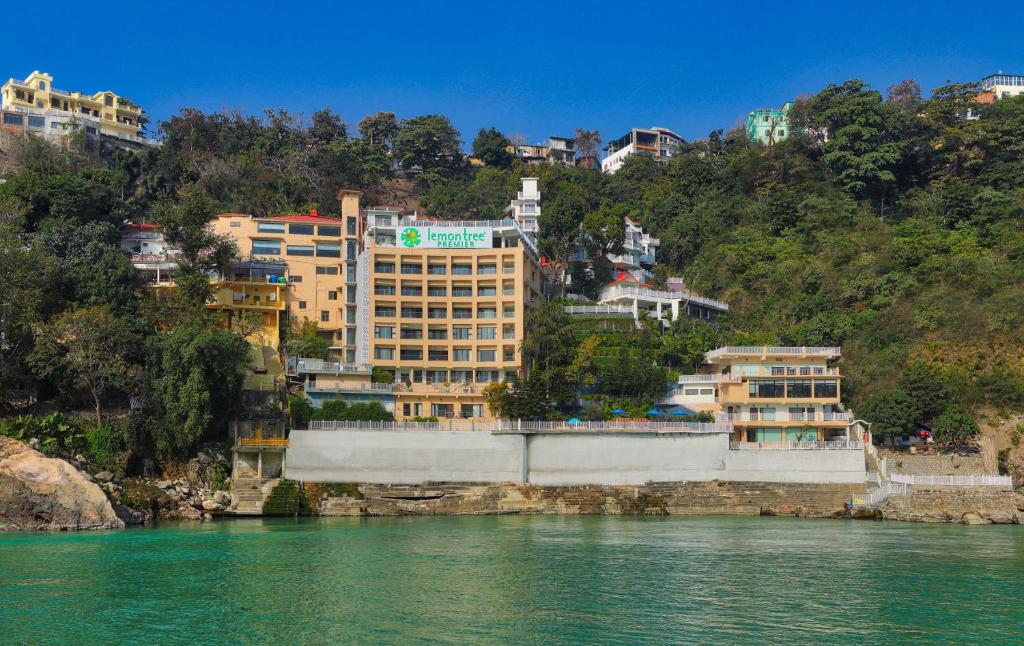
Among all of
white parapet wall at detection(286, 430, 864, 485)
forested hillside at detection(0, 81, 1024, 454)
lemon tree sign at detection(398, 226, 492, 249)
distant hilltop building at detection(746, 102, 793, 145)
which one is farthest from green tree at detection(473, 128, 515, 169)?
white parapet wall at detection(286, 430, 864, 485)

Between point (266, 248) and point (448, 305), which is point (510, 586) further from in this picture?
point (266, 248)

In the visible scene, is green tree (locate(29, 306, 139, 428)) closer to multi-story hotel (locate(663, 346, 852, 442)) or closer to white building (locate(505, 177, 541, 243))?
multi-story hotel (locate(663, 346, 852, 442))

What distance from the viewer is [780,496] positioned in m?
52.9

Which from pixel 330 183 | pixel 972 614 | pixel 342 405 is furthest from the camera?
pixel 330 183

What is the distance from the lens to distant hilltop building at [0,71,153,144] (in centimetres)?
9300

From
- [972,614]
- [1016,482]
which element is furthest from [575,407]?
[972,614]

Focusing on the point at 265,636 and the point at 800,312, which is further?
the point at 800,312

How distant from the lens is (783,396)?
58500mm

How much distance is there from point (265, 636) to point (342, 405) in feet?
102

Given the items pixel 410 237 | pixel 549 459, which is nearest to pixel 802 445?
pixel 549 459

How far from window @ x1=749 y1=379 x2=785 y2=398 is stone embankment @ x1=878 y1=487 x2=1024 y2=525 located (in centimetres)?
1036

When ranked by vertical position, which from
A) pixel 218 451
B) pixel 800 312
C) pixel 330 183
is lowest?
pixel 218 451

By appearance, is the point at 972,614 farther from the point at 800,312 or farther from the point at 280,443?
the point at 800,312

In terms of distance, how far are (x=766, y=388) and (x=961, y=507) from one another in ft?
42.8
